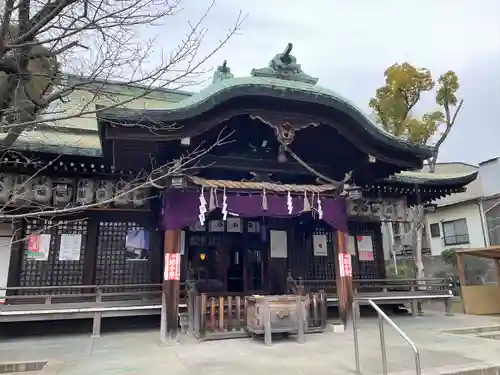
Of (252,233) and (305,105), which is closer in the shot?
(305,105)

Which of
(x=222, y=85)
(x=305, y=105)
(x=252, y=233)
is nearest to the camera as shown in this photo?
(x=222, y=85)

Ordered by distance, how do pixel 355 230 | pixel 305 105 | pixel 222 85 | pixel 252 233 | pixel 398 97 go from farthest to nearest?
pixel 398 97 → pixel 355 230 → pixel 252 233 → pixel 305 105 → pixel 222 85

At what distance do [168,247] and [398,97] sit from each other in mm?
17751

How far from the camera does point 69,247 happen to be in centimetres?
961

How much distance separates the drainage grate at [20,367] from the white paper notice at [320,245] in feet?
25.7

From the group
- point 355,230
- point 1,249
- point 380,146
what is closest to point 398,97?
point 355,230

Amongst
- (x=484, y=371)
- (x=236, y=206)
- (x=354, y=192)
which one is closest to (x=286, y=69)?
(x=354, y=192)

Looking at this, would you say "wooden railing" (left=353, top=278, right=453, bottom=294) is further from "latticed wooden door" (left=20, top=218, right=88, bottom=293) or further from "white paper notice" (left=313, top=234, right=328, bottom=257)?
"latticed wooden door" (left=20, top=218, right=88, bottom=293)

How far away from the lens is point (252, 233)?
11242mm

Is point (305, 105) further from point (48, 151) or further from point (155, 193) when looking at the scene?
point (48, 151)

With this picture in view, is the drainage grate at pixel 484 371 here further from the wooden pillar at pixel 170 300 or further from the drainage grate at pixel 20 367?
the drainage grate at pixel 20 367

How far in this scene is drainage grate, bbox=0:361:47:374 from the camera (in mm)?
5859

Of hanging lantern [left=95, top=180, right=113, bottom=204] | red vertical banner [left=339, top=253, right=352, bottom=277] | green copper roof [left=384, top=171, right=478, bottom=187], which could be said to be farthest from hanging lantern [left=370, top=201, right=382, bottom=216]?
hanging lantern [left=95, top=180, right=113, bottom=204]

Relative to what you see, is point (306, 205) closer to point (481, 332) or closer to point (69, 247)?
point (481, 332)
